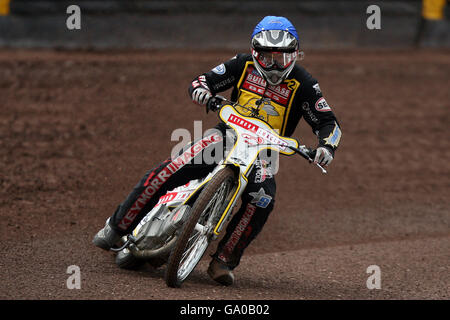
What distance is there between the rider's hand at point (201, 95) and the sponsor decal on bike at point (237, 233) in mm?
866

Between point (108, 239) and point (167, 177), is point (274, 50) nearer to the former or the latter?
point (167, 177)

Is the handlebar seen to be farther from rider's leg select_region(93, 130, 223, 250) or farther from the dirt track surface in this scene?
the dirt track surface

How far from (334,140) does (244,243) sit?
1063mm

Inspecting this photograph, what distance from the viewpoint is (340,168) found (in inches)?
354

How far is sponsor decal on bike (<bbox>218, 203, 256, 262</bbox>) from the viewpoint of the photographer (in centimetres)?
491

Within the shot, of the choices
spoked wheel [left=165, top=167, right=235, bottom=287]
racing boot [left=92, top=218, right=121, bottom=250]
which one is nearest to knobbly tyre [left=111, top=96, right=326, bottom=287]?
spoked wheel [left=165, top=167, right=235, bottom=287]

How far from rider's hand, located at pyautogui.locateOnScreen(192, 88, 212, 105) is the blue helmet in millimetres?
443

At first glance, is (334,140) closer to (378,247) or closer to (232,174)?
(232,174)

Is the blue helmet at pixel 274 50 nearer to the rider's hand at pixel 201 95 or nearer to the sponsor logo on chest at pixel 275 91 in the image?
the sponsor logo on chest at pixel 275 91

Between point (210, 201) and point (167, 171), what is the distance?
66cm

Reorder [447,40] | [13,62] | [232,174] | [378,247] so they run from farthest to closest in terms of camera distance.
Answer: [447,40]
[13,62]
[378,247]
[232,174]

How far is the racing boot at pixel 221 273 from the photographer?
4.98 m

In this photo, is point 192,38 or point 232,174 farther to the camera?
point 192,38

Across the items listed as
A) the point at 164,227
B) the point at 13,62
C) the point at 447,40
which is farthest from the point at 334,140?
the point at 447,40
